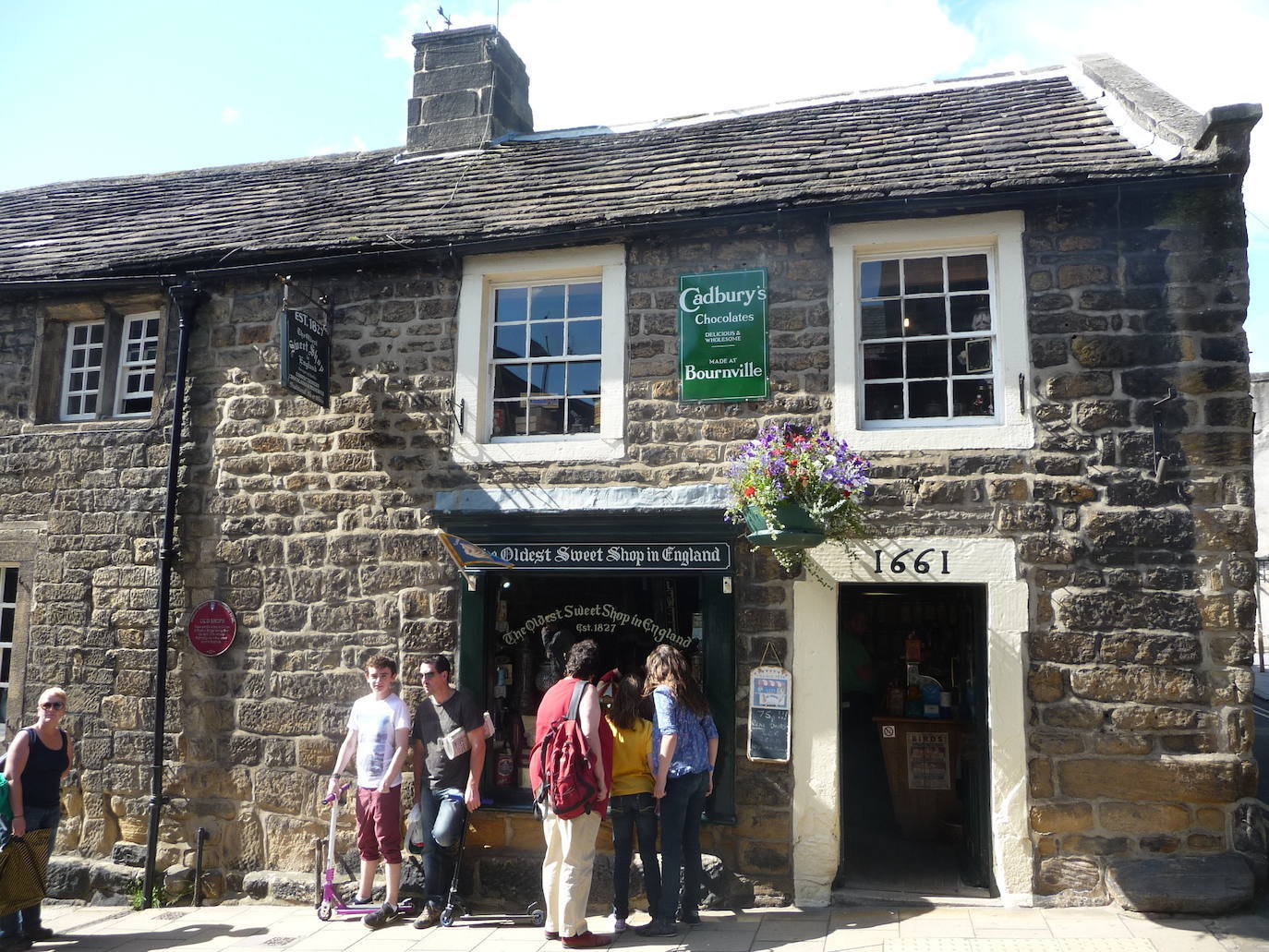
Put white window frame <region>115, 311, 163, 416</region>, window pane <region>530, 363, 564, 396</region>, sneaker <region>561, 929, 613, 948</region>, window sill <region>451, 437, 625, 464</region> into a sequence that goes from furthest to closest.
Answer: white window frame <region>115, 311, 163, 416</region>
window pane <region>530, 363, 564, 396</region>
window sill <region>451, 437, 625, 464</region>
sneaker <region>561, 929, 613, 948</region>

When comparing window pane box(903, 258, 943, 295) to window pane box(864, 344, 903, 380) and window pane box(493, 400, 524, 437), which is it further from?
window pane box(493, 400, 524, 437)

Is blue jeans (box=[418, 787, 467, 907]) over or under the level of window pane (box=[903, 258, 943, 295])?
under

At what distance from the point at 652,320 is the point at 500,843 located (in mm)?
3889

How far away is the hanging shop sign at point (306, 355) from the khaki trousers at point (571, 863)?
3.58m

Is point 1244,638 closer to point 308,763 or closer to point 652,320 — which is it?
point 652,320

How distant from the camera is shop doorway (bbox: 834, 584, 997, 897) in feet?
21.3

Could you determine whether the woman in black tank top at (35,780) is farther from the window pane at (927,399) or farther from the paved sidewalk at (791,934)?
the window pane at (927,399)

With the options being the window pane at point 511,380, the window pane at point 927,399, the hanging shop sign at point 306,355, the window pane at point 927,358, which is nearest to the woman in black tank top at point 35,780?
the hanging shop sign at point 306,355

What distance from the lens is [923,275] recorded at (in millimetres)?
6715

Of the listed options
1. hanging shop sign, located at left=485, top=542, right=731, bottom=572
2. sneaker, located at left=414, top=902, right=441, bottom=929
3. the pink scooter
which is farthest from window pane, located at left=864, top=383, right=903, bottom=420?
the pink scooter

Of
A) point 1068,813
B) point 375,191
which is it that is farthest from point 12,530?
point 1068,813

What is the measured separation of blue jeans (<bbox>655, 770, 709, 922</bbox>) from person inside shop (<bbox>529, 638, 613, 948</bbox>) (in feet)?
1.22

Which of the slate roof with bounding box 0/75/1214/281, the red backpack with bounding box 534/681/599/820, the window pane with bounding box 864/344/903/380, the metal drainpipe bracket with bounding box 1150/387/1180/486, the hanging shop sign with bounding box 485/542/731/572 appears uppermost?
the slate roof with bounding box 0/75/1214/281

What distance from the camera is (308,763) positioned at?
712cm
